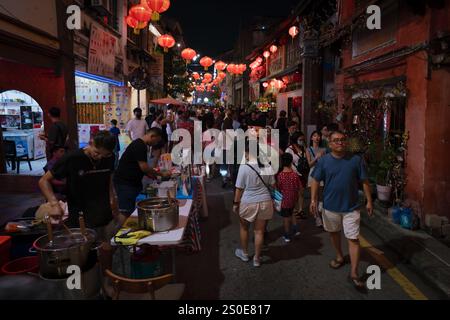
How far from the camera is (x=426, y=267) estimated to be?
229 inches

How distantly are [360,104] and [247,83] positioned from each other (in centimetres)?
3771

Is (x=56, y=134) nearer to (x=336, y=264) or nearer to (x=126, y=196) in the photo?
(x=126, y=196)

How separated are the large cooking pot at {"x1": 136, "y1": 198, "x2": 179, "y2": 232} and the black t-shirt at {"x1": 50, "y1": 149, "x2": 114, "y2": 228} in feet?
1.67

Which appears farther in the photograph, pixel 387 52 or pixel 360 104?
pixel 360 104

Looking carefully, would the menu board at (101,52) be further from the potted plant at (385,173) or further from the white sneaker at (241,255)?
the potted plant at (385,173)

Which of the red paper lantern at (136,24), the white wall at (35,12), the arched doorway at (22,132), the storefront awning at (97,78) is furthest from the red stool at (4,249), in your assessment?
A: the red paper lantern at (136,24)

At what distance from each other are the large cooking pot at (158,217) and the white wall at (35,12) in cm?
641

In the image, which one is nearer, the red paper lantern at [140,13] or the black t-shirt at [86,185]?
the black t-shirt at [86,185]

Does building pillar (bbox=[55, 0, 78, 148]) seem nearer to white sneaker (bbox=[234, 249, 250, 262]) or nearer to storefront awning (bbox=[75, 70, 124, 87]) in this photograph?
storefront awning (bbox=[75, 70, 124, 87])

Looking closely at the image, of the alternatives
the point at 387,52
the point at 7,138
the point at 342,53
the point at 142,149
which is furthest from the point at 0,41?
the point at 342,53

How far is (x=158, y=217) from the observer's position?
4793 millimetres

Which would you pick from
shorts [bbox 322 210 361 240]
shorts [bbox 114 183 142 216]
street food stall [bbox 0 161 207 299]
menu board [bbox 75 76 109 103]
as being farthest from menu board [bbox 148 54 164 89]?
shorts [bbox 322 210 361 240]

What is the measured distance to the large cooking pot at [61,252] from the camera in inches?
147

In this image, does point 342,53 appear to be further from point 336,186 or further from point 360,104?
point 336,186
